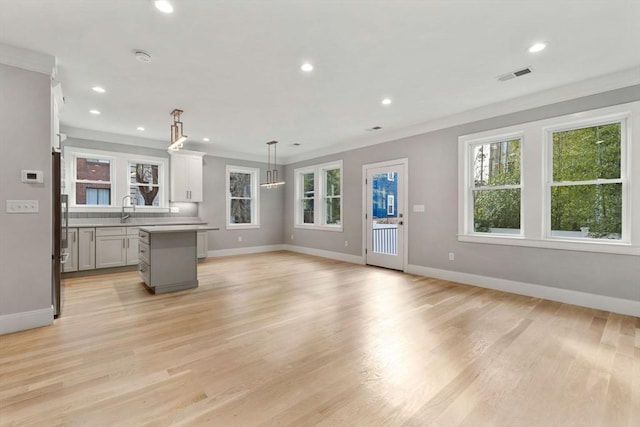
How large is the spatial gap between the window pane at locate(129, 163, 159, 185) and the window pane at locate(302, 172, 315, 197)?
3588 millimetres

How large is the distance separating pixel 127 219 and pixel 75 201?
910mm

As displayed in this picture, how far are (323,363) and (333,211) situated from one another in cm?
515

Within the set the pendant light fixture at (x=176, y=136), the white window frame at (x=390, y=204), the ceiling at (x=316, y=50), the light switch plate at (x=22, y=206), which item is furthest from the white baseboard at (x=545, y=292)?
the light switch plate at (x=22, y=206)

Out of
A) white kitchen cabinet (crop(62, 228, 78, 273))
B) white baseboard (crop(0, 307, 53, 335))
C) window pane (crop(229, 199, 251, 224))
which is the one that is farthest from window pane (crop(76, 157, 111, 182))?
white baseboard (crop(0, 307, 53, 335))

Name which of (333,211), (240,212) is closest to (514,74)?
(333,211)

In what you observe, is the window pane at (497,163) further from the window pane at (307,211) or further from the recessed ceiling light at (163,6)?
the recessed ceiling light at (163,6)

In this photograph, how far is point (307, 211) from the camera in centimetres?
802

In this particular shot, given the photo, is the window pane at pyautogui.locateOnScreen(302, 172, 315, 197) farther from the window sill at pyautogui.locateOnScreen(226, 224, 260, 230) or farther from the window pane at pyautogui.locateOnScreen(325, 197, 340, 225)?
the window sill at pyautogui.locateOnScreen(226, 224, 260, 230)

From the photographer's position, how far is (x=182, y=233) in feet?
13.8

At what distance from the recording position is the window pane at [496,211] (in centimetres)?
418

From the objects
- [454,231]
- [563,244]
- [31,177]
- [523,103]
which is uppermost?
[523,103]

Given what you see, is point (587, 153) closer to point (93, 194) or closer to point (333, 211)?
point (333, 211)

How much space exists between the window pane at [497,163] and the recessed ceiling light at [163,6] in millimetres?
4371

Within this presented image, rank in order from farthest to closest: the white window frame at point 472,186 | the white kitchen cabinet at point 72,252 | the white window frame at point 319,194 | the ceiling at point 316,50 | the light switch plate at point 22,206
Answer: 1. the white window frame at point 319,194
2. the white kitchen cabinet at point 72,252
3. the white window frame at point 472,186
4. the light switch plate at point 22,206
5. the ceiling at point 316,50
